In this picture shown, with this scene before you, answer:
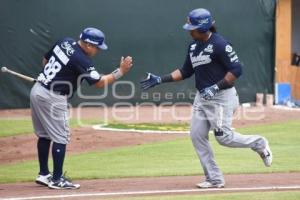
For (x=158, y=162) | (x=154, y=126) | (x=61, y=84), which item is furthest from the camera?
(x=154, y=126)

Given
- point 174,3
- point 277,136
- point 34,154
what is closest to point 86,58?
point 34,154

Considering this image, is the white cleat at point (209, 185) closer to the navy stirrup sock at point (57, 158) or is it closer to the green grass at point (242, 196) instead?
the green grass at point (242, 196)

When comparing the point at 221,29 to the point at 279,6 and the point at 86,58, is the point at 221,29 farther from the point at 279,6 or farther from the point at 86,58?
the point at 86,58

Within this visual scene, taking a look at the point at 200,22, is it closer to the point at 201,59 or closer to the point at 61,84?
the point at 201,59

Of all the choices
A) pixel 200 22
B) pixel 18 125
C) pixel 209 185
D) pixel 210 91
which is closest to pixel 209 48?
pixel 200 22

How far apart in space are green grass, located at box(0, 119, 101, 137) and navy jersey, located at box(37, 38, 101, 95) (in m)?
6.09

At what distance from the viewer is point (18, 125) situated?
15.8 m

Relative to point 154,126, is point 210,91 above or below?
above

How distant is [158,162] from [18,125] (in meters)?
5.67

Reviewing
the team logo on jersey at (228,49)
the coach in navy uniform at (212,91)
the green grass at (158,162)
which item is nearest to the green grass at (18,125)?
the green grass at (158,162)

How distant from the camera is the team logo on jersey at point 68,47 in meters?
8.47

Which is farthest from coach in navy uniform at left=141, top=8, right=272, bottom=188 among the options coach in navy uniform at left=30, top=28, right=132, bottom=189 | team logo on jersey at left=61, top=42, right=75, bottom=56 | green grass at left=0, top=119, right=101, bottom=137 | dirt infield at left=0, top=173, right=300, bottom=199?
green grass at left=0, top=119, right=101, bottom=137

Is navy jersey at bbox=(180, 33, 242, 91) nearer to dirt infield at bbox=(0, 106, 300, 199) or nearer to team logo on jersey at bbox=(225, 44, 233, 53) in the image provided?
team logo on jersey at bbox=(225, 44, 233, 53)

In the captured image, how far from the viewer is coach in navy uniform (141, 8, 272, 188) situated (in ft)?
26.9
